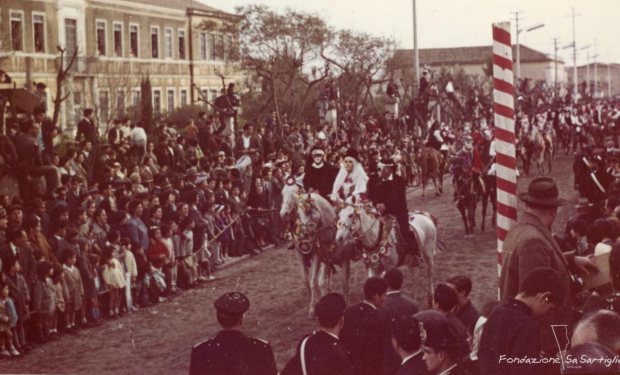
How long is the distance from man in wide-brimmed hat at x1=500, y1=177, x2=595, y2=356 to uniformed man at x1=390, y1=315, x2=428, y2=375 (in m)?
0.63

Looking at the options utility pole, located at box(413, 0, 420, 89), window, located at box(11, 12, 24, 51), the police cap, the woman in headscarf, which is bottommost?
the police cap

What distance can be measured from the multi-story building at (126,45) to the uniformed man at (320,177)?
4.89 ft

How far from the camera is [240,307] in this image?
5.15 m

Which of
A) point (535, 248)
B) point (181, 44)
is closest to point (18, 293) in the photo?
point (181, 44)

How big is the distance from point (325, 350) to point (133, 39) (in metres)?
5.30

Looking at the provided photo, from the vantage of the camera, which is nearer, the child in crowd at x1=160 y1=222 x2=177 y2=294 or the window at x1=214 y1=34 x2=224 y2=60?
the window at x1=214 y1=34 x2=224 y2=60

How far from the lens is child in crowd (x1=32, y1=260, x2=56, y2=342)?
9.40 m

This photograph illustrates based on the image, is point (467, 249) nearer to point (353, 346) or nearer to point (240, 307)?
point (353, 346)

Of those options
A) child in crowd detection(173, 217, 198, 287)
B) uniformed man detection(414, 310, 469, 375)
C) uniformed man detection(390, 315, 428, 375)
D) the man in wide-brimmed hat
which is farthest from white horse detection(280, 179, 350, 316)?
uniformed man detection(414, 310, 469, 375)

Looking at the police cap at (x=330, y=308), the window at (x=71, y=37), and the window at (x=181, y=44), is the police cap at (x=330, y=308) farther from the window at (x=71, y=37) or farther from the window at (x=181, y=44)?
the window at (x=71, y=37)

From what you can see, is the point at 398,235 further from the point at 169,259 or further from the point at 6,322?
the point at 6,322

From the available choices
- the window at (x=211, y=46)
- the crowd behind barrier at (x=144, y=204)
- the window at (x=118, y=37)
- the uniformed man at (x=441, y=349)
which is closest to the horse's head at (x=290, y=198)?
the crowd behind barrier at (x=144, y=204)

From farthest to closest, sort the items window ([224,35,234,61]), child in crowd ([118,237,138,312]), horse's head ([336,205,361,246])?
horse's head ([336,205,361,246]), child in crowd ([118,237,138,312]), window ([224,35,234,61])

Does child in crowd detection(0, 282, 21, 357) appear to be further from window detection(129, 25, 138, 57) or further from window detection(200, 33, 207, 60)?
window detection(200, 33, 207, 60)
